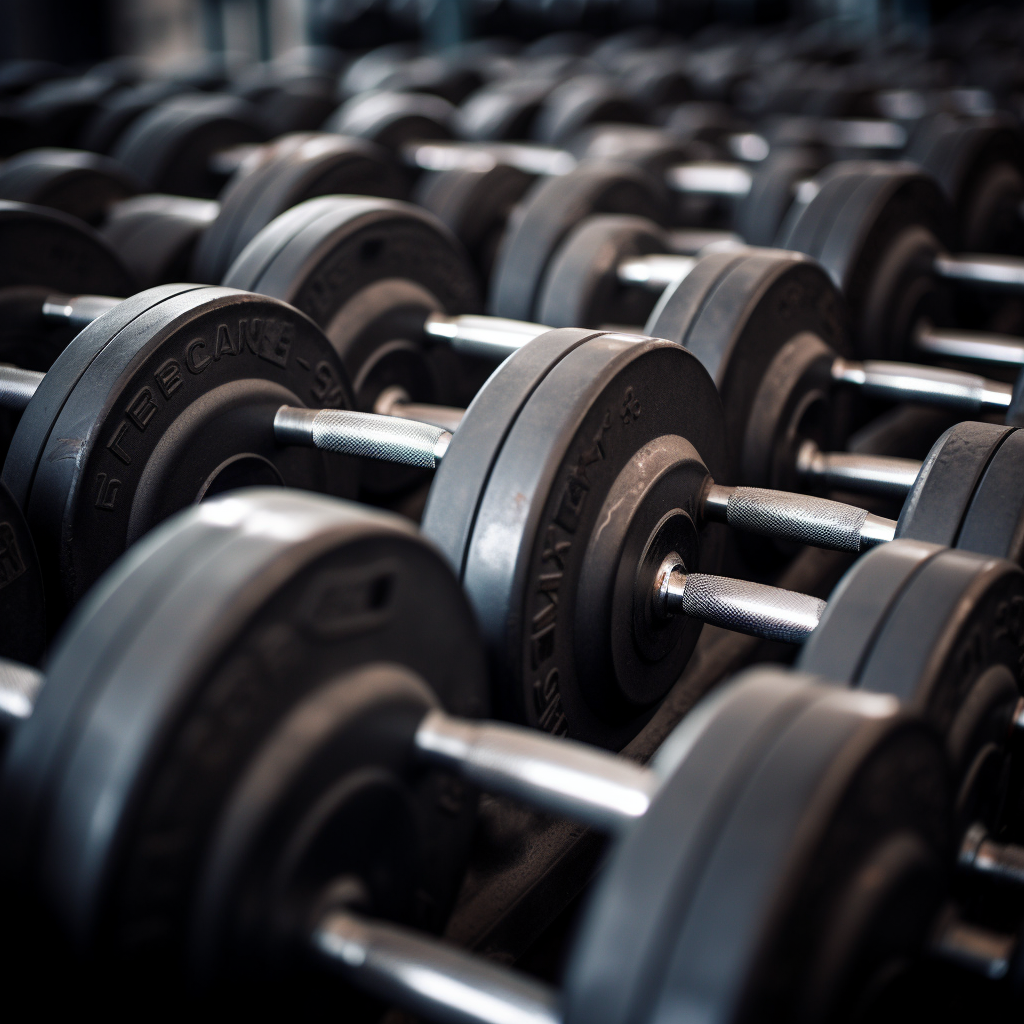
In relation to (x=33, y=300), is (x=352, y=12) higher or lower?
higher

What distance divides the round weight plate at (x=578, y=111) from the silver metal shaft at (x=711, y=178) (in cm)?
56

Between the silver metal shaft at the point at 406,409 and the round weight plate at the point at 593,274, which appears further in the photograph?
the round weight plate at the point at 593,274

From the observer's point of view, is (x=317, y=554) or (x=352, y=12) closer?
(x=317, y=554)

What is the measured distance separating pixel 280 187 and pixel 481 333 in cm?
75

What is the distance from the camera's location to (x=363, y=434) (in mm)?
1379

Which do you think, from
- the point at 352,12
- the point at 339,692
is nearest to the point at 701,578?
the point at 339,692

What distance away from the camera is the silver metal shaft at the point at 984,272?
221 cm

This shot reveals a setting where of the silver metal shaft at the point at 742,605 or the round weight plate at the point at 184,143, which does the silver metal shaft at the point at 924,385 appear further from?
the round weight plate at the point at 184,143

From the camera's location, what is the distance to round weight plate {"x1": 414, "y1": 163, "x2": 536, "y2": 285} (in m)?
2.69

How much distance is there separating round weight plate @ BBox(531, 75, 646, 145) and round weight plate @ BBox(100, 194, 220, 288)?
1.71 meters

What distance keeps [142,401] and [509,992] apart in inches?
31.4

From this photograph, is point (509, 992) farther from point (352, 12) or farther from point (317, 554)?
point (352, 12)

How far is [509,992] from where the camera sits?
0.77 metres

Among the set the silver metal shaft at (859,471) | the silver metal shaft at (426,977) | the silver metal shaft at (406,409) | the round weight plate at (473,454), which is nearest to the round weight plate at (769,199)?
the silver metal shaft at (859,471)
